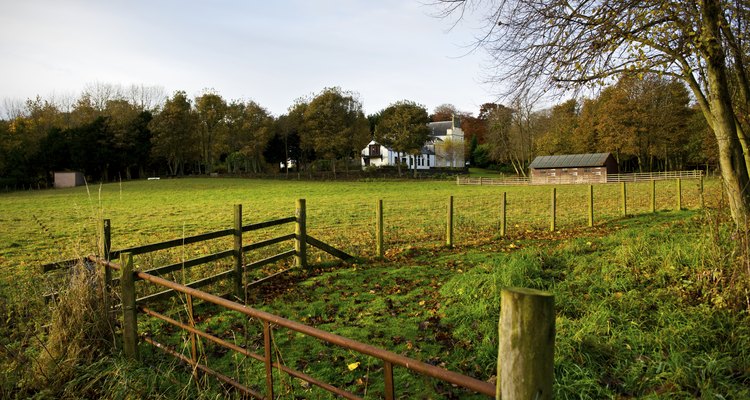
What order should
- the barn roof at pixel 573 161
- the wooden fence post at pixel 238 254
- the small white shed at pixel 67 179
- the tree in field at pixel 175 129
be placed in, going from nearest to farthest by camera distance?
the wooden fence post at pixel 238 254
the barn roof at pixel 573 161
the small white shed at pixel 67 179
the tree in field at pixel 175 129

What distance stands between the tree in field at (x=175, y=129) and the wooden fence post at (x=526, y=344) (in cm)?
6021

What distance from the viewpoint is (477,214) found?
18.3m

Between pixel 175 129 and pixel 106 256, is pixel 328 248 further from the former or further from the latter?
pixel 175 129

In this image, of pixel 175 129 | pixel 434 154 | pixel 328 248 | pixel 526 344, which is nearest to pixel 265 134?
pixel 175 129

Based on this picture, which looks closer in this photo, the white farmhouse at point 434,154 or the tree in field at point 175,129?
the tree in field at point 175,129

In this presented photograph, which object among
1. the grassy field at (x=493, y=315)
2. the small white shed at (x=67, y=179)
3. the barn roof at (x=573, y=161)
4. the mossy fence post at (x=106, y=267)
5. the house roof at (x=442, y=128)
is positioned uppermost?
the house roof at (x=442, y=128)

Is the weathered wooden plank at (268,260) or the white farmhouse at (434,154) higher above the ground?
the white farmhouse at (434,154)

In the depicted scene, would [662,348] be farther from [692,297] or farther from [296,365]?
[296,365]

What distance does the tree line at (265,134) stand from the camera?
48.1m

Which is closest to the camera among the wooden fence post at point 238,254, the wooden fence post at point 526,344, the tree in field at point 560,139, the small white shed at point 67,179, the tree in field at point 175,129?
the wooden fence post at point 526,344

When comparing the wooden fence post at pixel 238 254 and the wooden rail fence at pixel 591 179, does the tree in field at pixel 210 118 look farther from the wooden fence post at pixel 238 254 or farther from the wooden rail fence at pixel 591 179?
the wooden fence post at pixel 238 254

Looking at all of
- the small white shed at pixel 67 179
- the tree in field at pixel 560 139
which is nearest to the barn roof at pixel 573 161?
the tree in field at pixel 560 139

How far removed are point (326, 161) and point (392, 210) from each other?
47.7 m

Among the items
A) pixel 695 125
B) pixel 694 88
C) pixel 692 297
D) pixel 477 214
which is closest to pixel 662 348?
pixel 692 297
